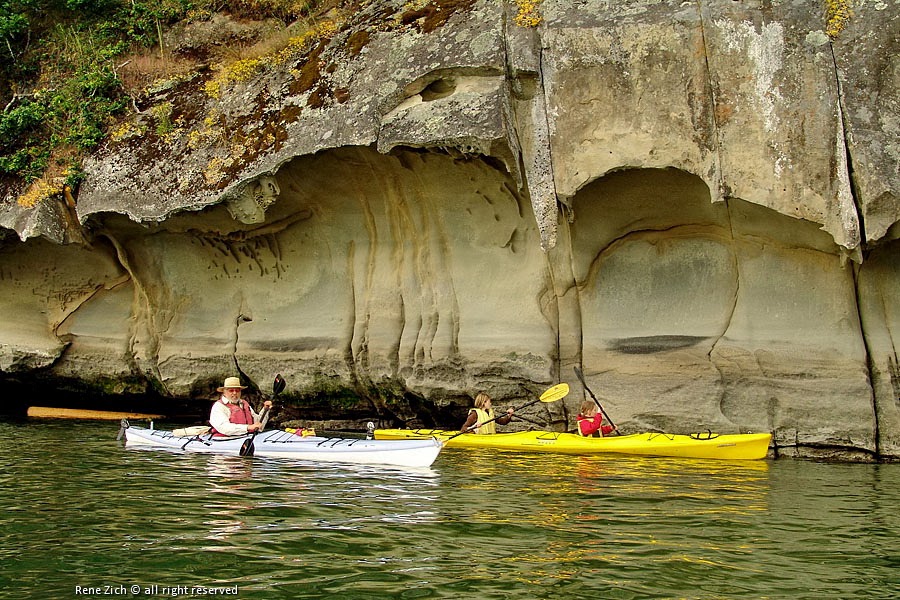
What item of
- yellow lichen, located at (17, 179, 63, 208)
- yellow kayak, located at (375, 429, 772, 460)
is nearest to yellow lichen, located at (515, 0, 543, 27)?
yellow kayak, located at (375, 429, 772, 460)

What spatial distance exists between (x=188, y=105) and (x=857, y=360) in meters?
9.35

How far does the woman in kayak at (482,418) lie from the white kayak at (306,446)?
183 centimetres

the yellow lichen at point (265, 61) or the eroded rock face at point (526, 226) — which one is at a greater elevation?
the yellow lichen at point (265, 61)

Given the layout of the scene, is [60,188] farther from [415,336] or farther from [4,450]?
[415,336]

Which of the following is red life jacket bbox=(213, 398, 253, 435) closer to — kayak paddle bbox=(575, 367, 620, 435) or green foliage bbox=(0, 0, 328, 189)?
kayak paddle bbox=(575, 367, 620, 435)

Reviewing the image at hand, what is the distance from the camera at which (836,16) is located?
10.4m

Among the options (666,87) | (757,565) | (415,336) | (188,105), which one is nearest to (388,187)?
(415,336)

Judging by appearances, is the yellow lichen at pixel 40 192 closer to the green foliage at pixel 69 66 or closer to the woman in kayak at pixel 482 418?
the green foliage at pixel 69 66

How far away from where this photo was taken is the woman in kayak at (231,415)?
37.1 ft

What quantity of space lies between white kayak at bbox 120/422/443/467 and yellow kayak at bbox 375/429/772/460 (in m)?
1.14

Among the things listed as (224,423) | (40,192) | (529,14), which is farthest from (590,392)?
(40,192)

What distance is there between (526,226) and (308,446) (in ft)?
13.7

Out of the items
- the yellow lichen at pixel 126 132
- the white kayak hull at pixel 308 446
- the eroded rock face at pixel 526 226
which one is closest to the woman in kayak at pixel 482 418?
the eroded rock face at pixel 526 226

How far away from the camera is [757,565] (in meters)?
5.73
